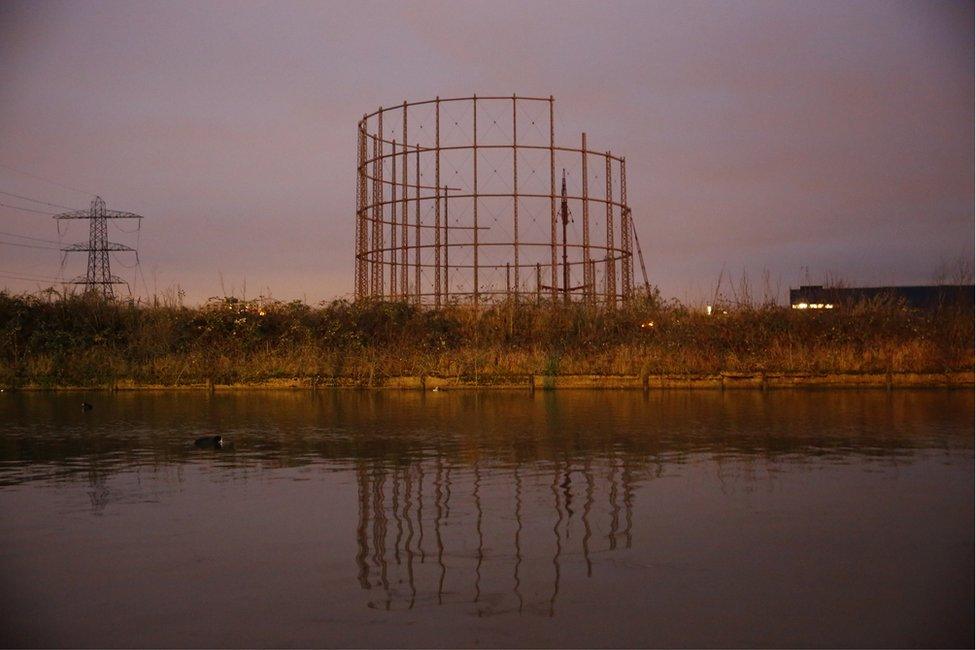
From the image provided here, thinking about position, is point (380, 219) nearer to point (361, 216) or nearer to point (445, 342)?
point (361, 216)

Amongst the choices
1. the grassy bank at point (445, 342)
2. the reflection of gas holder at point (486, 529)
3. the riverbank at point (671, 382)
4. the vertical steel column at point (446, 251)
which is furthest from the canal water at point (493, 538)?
the vertical steel column at point (446, 251)

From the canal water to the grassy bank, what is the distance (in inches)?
373

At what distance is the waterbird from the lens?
10.4 m

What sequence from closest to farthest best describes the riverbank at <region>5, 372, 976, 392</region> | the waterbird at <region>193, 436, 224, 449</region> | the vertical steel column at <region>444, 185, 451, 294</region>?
the waterbird at <region>193, 436, 224, 449</region>
the riverbank at <region>5, 372, 976, 392</region>
the vertical steel column at <region>444, 185, 451, 294</region>

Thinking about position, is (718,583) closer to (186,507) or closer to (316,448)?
(186,507)

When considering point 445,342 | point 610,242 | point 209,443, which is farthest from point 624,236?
point 209,443

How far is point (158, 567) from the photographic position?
5398 millimetres

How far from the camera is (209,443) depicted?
1043 cm

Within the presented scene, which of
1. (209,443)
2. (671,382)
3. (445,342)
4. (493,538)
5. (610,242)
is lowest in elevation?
(493,538)

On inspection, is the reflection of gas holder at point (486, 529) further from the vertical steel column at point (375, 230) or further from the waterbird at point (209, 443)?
the vertical steel column at point (375, 230)

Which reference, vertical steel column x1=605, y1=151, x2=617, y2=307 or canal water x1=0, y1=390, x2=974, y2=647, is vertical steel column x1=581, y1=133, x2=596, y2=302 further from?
canal water x1=0, y1=390, x2=974, y2=647

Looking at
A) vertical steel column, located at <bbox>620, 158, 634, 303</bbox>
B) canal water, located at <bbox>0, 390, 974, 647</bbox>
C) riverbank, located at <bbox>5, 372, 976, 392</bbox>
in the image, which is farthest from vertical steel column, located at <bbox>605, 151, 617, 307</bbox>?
canal water, located at <bbox>0, 390, 974, 647</bbox>

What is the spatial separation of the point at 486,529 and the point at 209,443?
4977mm

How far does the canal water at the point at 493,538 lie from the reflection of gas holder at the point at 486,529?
22 millimetres
